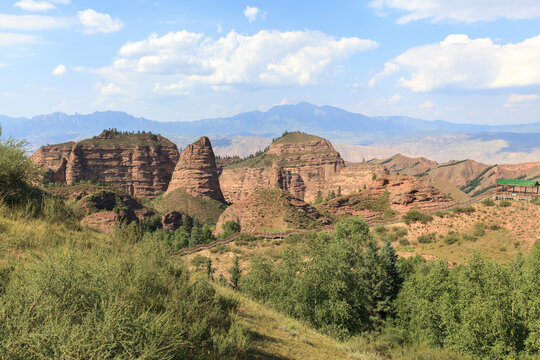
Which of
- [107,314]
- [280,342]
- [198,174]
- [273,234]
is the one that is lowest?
[273,234]

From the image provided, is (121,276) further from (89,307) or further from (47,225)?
(47,225)

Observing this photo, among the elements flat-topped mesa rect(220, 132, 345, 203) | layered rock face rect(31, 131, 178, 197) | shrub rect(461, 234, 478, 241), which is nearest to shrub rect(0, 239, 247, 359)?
shrub rect(461, 234, 478, 241)

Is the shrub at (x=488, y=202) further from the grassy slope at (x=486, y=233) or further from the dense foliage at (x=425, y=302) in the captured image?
the dense foliage at (x=425, y=302)

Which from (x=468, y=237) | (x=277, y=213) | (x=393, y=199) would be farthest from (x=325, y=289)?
(x=393, y=199)

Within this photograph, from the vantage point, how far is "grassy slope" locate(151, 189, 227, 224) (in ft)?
296

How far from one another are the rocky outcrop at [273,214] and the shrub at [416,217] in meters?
14.0

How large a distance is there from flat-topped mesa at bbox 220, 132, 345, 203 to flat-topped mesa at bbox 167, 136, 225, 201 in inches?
1272

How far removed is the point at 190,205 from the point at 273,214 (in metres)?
41.3

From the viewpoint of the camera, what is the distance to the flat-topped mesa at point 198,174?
98625mm

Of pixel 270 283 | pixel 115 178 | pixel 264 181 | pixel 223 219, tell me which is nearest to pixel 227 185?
pixel 264 181

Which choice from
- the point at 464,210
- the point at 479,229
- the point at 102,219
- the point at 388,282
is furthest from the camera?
the point at 102,219

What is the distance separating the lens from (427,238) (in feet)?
146

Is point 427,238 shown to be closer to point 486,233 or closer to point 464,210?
point 486,233

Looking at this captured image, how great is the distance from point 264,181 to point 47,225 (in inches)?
4908
